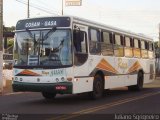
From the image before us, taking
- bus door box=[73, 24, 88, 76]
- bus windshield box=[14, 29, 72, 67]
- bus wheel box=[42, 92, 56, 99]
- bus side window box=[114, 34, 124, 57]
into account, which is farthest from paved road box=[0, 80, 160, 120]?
bus side window box=[114, 34, 124, 57]

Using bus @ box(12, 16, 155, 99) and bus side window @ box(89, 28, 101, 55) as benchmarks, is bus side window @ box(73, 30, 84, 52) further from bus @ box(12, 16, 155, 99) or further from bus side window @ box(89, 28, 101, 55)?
bus side window @ box(89, 28, 101, 55)

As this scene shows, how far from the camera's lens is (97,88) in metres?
19.2

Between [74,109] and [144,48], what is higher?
[144,48]

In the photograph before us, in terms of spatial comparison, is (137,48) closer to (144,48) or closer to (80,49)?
(144,48)

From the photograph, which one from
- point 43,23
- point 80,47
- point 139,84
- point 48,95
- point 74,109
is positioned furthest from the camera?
point 139,84

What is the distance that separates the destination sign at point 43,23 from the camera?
56.7 ft

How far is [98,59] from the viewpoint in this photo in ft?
63.8

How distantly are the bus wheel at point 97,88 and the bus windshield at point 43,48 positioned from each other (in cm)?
239

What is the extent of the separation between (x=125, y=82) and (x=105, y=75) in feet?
10.3

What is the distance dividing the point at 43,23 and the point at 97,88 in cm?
353

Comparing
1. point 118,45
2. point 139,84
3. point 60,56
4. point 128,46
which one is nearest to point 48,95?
point 60,56

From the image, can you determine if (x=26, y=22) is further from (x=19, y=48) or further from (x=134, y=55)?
(x=134, y=55)

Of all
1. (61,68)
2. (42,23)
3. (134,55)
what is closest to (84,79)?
(61,68)

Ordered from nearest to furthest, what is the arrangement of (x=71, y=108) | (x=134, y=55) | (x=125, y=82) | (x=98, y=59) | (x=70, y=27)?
(x=71, y=108)
(x=70, y=27)
(x=98, y=59)
(x=125, y=82)
(x=134, y=55)
